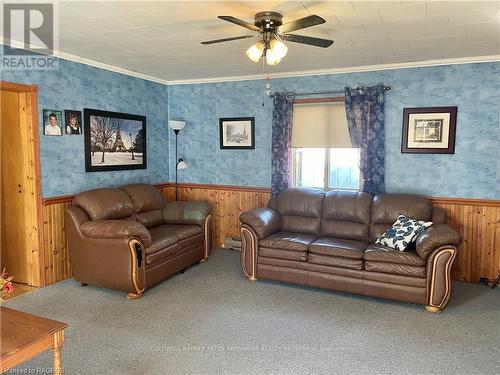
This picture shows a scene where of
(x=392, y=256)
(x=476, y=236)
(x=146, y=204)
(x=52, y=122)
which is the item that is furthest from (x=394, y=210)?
(x=52, y=122)

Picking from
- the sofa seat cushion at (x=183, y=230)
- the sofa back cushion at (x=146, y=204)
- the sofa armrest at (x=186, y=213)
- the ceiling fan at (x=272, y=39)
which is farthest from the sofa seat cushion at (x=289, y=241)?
the ceiling fan at (x=272, y=39)

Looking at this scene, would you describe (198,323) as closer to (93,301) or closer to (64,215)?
(93,301)

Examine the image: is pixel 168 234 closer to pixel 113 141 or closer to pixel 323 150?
pixel 113 141

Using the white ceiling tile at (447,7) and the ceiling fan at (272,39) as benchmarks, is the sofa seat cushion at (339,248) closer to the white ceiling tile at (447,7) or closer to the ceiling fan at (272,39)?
the ceiling fan at (272,39)

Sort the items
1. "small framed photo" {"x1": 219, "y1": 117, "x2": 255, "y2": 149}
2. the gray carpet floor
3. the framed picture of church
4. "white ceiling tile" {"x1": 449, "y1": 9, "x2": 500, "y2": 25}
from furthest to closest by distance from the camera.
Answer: "small framed photo" {"x1": 219, "y1": 117, "x2": 255, "y2": 149} < the framed picture of church < "white ceiling tile" {"x1": 449, "y1": 9, "x2": 500, "y2": 25} < the gray carpet floor

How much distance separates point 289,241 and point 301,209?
2.22 feet

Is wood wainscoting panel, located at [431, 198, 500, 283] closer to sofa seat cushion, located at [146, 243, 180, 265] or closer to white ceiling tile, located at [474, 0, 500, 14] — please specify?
white ceiling tile, located at [474, 0, 500, 14]

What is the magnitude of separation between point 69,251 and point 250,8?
3.14 m

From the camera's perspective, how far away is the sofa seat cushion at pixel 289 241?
13.4 ft

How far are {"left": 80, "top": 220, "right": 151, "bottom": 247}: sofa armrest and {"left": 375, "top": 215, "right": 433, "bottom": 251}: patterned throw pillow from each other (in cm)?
246

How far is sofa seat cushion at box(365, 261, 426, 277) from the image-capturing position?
3596 mm

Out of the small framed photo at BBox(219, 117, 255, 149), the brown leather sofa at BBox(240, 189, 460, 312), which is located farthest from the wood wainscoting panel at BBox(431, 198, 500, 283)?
the small framed photo at BBox(219, 117, 255, 149)

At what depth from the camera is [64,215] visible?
426 cm

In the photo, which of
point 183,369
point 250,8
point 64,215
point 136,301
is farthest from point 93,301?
point 250,8
